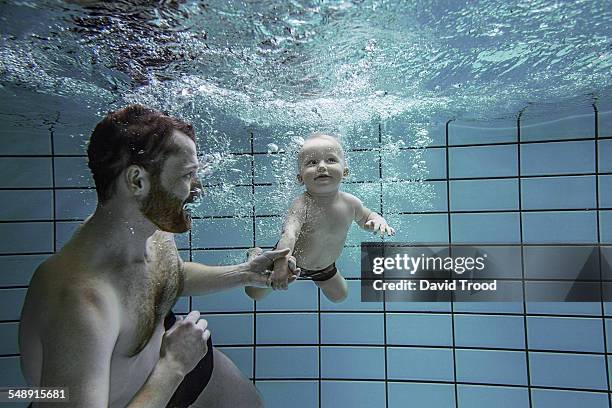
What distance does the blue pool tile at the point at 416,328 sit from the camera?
16.2 feet

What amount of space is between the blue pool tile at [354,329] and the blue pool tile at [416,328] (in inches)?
4.7

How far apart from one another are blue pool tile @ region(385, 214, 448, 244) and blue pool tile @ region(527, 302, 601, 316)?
1.15m

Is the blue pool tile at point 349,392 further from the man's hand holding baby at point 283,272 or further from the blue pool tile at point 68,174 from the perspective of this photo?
the blue pool tile at point 68,174

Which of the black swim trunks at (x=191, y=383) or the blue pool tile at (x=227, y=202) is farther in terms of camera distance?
the blue pool tile at (x=227, y=202)

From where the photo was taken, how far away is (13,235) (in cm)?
498

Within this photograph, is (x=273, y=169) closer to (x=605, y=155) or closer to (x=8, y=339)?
(x=8, y=339)

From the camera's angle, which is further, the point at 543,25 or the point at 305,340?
the point at 305,340

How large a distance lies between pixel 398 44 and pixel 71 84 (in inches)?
106

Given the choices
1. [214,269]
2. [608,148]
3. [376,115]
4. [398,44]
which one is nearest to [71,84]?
[214,269]

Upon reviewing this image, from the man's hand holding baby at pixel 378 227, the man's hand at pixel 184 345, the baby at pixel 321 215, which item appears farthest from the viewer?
the baby at pixel 321 215

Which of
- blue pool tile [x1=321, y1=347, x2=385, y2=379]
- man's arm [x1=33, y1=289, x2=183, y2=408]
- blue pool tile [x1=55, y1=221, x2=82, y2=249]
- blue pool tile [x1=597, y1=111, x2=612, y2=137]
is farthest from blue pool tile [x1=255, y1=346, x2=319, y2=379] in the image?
blue pool tile [x1=597, y1=111, x2=612, y2=137]

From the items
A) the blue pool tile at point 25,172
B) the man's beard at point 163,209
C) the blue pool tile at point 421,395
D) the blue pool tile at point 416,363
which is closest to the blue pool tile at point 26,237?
the blue pool tile at point 25,172

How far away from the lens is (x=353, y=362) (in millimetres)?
4965

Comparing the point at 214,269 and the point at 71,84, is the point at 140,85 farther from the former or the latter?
the point at 214,269
